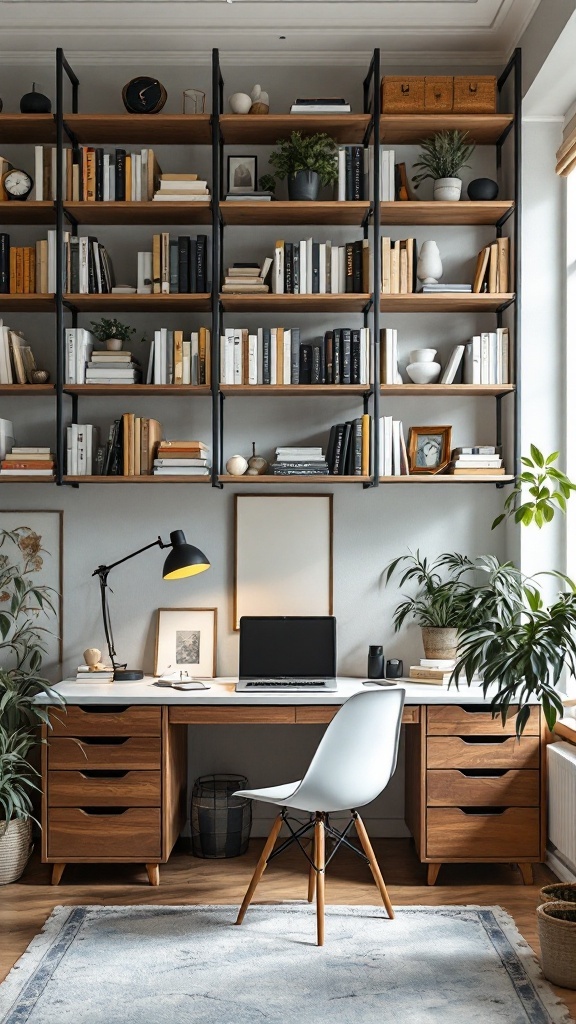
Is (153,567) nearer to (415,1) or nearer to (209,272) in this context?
(209,272)

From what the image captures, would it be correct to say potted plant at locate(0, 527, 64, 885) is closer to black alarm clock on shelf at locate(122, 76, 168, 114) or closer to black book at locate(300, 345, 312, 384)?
black book at locate(300, 345, 312, 384)

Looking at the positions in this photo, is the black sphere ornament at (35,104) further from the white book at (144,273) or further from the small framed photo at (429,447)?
the small framed photo at (429,447)

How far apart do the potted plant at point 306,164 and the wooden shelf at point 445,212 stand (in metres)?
0.28

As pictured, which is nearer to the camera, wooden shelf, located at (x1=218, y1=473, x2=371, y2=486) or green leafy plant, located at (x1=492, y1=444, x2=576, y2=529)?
green leafy plant, located at (x1=492, y1=444, x2=576, y2=529)

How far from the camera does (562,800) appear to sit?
3.36 metres

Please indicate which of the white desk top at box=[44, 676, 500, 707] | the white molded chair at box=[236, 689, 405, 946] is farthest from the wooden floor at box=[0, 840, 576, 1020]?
the white desk top at box=[44, 676, 500, 707]

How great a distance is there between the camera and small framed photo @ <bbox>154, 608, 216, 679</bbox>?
400 centimetres

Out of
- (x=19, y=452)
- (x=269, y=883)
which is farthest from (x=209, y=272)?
(x=269, y=883)

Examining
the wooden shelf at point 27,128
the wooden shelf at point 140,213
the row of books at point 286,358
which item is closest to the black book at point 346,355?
the row of books at point 286,358

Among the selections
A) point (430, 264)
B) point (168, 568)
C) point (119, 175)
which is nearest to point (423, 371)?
point (430, 264)

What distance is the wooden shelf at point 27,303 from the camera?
3785mm

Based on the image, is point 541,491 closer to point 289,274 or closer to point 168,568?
point 289,274

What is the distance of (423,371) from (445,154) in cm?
87

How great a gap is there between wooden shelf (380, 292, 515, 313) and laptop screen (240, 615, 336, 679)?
4.22 ft
